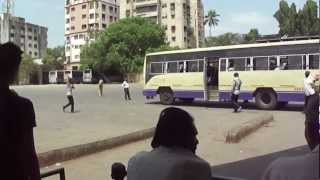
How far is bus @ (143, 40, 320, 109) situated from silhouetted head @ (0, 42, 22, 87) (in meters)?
18.6

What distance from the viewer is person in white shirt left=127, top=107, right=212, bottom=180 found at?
10.2 ft

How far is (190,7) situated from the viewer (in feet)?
364

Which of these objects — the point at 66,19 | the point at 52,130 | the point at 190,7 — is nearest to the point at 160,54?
the point at 52,130

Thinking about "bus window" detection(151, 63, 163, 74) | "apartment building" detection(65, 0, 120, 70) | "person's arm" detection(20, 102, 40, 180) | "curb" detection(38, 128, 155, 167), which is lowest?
"curb" detection(38, 128, 155, 167)

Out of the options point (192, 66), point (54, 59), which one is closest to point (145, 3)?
point (54, 59)

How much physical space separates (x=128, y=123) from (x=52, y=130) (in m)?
2.72

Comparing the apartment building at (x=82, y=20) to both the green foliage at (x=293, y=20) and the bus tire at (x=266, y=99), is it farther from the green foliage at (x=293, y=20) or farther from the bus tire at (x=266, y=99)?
the bus tire at (x=266, y=99)

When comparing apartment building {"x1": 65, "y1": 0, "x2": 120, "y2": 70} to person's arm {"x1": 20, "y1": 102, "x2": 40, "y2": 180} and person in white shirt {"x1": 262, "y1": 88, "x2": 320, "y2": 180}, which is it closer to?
person's arm {"x1": 20, "y1": 102, "x2": 40, "y2": 180}

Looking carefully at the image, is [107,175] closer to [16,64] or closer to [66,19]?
[16,64]

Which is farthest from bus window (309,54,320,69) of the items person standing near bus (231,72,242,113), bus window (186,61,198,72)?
bus window (186,61,198,72)

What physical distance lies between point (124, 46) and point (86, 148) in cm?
6593

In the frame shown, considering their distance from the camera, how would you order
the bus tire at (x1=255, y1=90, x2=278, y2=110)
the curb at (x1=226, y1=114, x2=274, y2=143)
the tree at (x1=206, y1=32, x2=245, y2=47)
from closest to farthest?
the curb at (x1=226, y1=114, x2=274, y2=143) < the bus tire at (x1=255, y1=90, x2=278, y2=110) < the tree at (x1=206, y1=32, x2=245, y2=47)

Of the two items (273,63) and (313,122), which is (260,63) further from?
(313,122)

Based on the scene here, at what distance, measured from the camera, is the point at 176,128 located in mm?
3150
